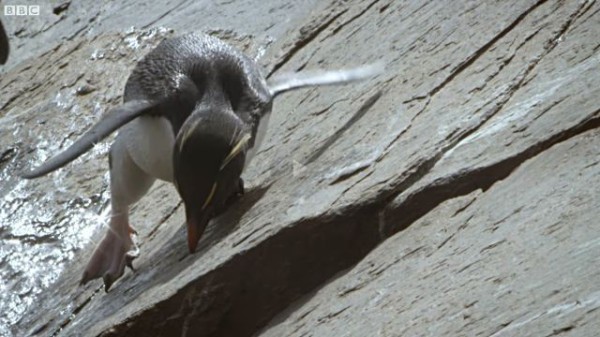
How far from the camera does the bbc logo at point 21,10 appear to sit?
726 cm

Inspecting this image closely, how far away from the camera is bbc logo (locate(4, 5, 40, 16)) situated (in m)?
7.26

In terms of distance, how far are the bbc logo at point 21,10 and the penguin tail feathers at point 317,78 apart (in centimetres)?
258

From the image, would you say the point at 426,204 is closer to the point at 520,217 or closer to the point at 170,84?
the point at 520,217

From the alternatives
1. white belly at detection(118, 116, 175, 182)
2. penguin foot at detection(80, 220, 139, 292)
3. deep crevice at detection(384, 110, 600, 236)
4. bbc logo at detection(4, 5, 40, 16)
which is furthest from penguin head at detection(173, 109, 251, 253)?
bbc logo at detection(4, 5, 40, 16)

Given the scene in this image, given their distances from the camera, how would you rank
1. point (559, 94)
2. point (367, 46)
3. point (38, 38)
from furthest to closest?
point (38, 38) → point (367, 46) → point (559, 94)

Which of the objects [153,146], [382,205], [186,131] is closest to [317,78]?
[153,146]

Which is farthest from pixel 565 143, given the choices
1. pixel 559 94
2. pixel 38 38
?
pixel 38 38

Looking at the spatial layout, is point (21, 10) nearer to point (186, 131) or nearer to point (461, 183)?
point (186, 131)

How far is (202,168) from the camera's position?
167 inches

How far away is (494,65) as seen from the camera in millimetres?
4703

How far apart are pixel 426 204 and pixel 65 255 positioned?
5.51 feet

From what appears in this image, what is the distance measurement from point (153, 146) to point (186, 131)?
0.37 m

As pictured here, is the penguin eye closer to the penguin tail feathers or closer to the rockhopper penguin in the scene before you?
the rockhopper penguin

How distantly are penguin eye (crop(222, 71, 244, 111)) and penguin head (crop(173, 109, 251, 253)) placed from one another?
347 millimetres
